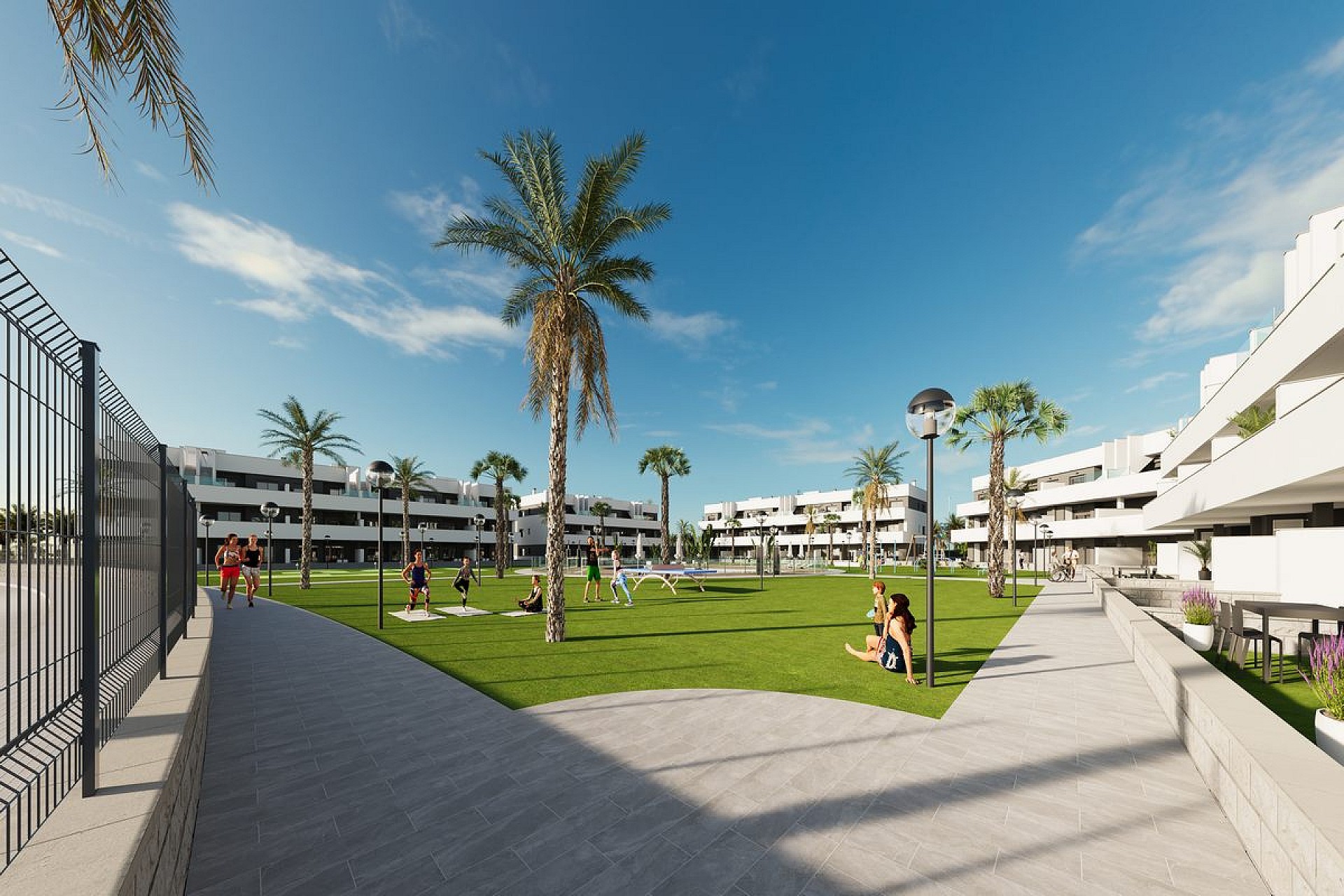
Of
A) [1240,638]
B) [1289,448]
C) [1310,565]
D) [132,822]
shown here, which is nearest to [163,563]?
[132,822]

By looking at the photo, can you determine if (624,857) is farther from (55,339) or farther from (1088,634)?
(1088,634)

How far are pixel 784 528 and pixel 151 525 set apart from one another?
9285cm

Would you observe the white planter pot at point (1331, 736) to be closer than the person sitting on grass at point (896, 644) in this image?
Yes

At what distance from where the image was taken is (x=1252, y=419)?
18.5 metres

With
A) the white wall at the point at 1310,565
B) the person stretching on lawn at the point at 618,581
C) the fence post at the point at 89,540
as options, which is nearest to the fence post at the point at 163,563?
the fence post at the point at 89,540

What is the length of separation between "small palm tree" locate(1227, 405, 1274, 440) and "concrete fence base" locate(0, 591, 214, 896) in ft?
84.7

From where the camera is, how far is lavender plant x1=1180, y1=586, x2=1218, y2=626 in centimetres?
1043

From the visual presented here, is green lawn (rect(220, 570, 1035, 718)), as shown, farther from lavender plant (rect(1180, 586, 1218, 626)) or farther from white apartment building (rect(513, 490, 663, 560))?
white apartment building (rect(513, 490, 663, 560))

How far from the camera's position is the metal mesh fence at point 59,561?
7.41 feet

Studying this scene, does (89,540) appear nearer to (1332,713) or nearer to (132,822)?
(132,822)

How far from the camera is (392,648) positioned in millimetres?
10797

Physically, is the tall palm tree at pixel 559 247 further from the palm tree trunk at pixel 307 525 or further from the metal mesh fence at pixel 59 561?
the palm tree trunk at pixel 307 525

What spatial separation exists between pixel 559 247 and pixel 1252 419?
22616 mm

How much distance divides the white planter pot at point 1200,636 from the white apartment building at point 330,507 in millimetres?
45611
